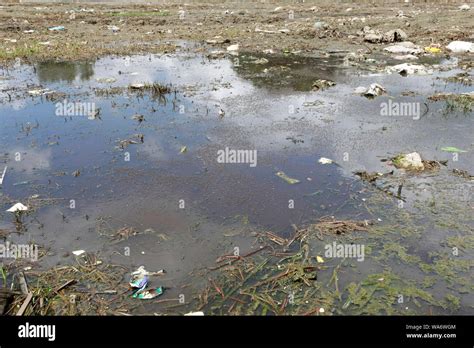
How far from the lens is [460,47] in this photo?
1500cm

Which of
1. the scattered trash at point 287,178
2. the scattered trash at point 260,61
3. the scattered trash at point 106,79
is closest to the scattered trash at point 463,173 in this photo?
the scattered trash at point 287,178

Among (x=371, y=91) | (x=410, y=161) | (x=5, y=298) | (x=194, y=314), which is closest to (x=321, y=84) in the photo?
(x=371, y=91)

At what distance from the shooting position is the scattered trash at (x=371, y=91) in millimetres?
10070

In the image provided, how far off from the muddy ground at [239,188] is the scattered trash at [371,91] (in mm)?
164

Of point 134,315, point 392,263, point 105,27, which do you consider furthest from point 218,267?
point 105,27

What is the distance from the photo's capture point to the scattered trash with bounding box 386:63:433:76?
12.2 metres

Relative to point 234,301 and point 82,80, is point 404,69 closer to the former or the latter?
point 82,80

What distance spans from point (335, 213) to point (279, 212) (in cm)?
76

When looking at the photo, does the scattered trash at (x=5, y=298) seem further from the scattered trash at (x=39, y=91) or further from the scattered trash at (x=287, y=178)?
the scattered trash at (x=39, y=91)

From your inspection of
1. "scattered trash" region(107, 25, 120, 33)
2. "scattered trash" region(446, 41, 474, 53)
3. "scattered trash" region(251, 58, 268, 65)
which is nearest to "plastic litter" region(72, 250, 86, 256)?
"scattered trash" region(251, 58, 268, 65)

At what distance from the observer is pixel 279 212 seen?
5.31 metres

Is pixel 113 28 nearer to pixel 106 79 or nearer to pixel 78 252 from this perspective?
pixel 106 79

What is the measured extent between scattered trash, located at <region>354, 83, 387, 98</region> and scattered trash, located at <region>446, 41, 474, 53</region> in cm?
676
